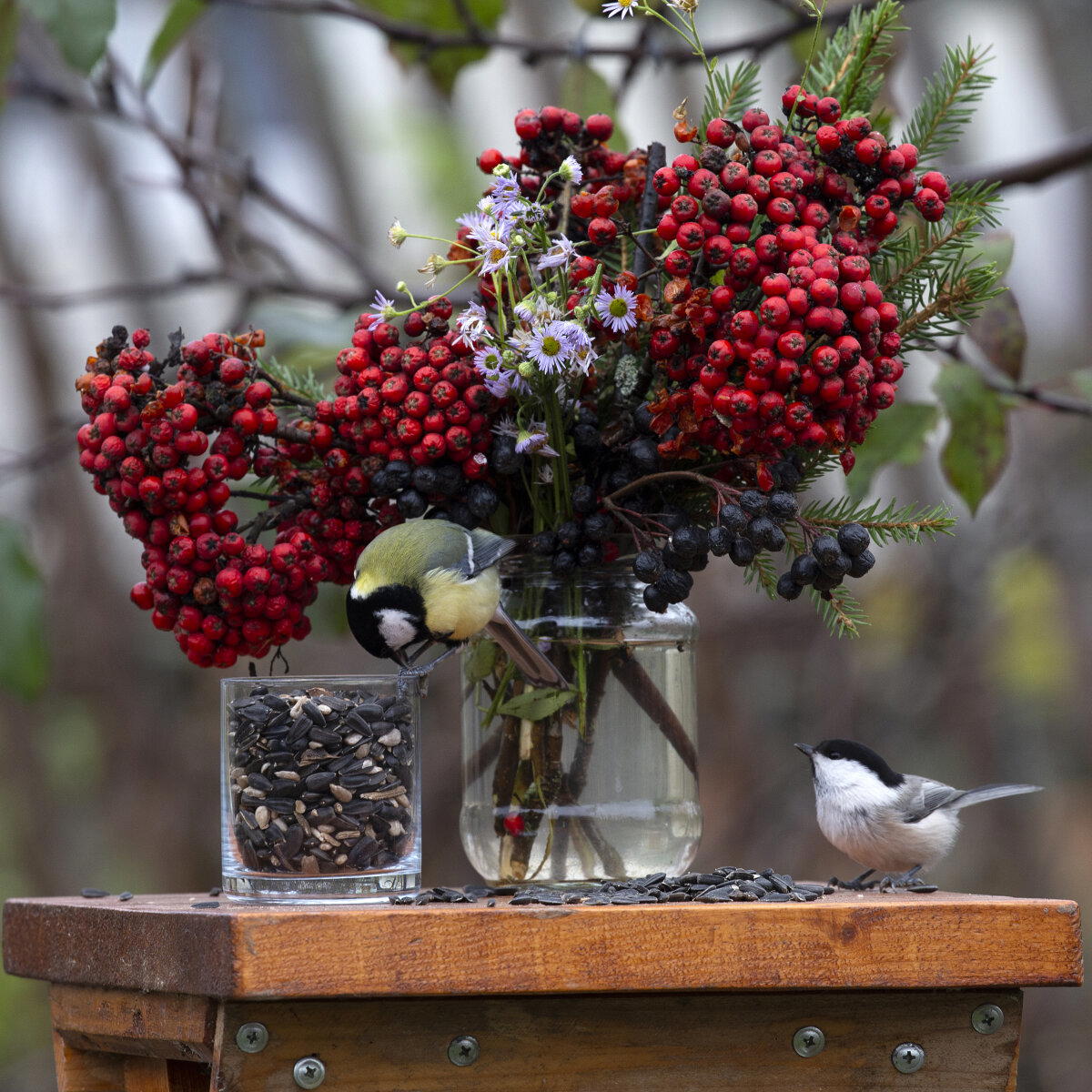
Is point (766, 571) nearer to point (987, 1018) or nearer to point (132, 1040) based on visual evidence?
point (987, 1018)

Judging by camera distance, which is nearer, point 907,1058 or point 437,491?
point 907,1058

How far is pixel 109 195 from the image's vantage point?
12.5 feet

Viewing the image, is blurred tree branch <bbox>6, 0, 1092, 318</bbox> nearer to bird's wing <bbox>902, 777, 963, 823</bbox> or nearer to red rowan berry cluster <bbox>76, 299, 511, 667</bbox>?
bird's wing <bbox>902, 777, 963, 823</bbox>

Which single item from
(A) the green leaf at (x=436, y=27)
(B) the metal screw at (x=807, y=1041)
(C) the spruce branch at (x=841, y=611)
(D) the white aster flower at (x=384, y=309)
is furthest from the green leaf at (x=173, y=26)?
(B) the metal screw at (x=807, y=1041)

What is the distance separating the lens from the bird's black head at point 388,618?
105 cm

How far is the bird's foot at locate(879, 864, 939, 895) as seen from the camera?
3.77ft

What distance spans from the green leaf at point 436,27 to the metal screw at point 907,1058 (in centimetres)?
132

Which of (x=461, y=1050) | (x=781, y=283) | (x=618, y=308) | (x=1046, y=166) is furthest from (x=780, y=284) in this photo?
(x=1046, y=166)

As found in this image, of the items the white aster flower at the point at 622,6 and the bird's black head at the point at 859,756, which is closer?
the white aster flower at the point at 622,6

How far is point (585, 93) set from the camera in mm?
1688

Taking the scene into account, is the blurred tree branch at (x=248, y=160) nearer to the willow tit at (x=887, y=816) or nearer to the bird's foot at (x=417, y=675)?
the willow tit at (x=887, y=816)

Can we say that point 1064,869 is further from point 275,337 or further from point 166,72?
point 166,72

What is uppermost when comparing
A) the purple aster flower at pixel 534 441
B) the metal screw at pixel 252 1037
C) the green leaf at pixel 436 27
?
the green leaf at pixel 436 27

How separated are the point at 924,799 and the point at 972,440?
386 millimetres
